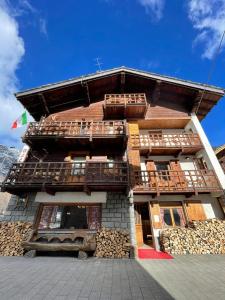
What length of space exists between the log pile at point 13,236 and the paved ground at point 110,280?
4.94 ft

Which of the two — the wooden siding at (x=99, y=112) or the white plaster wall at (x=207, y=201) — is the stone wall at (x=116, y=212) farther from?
the wooden siding at (x=99, y=112)

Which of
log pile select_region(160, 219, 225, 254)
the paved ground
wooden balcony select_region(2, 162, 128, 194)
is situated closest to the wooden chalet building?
wooden balcony select_region(2, 162, 128, 194)

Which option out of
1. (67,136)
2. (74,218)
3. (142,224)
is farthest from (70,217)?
(142,224)

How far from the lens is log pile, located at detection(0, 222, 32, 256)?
8023mm

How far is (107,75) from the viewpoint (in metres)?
14.1

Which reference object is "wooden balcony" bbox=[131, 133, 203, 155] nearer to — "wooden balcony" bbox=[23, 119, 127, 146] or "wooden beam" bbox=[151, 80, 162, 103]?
"wooden balcony" bbox=[23, 119, 127, 146]

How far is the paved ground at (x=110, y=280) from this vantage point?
3.91 metres

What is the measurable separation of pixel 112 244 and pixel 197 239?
469 cm

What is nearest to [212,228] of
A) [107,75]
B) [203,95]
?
[203,95]

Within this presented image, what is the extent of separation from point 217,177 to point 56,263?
10.4m

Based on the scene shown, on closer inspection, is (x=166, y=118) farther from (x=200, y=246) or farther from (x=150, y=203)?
(x=200, y=246)

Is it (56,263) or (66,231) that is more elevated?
(66,231)

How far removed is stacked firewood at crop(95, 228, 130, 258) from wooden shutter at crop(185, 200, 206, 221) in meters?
4.90

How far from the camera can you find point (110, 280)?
4773mm
